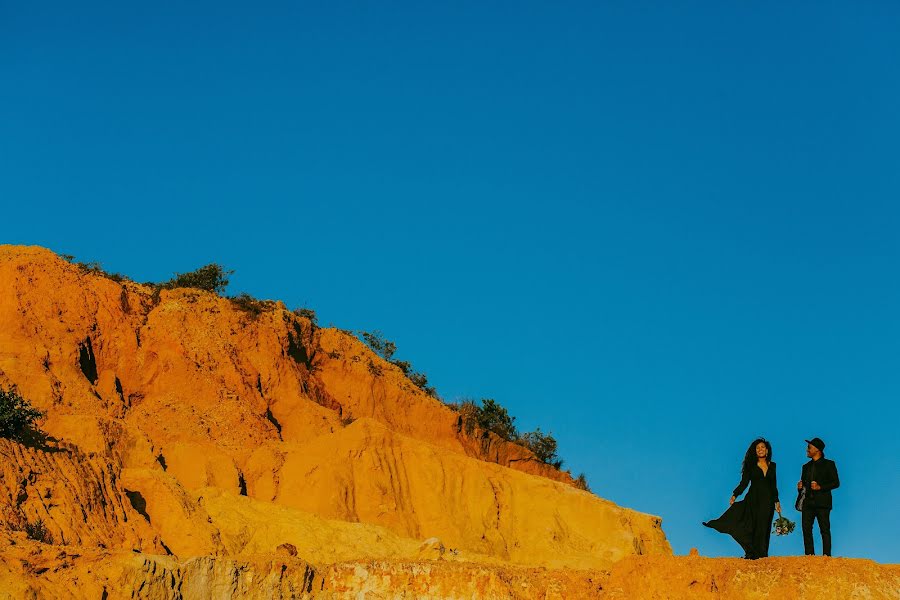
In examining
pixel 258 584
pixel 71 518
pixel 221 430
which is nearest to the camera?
pixel 258 584

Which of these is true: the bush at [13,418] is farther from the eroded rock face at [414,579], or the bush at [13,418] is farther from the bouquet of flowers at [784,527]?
the bouquet of flowers at [784,527]

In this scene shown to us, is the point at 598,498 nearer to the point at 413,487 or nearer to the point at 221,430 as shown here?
the point at 413,487

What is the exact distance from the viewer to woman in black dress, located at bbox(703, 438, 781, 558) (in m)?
23.3

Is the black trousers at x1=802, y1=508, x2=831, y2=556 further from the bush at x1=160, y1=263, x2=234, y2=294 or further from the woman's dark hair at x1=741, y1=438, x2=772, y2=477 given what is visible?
the bush at x1=160, y1=263, x2=234, y2=294

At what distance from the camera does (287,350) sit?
47.1 meters

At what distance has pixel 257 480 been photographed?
39188mm

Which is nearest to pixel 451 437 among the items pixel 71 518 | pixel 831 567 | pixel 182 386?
pixel 182 386

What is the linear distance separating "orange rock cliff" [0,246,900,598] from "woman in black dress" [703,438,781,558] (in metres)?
1.02

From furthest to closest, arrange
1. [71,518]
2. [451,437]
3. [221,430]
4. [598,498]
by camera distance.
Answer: [451,437] < [598,498] < [221,430] < [71,518]

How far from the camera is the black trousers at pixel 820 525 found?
74.9ft

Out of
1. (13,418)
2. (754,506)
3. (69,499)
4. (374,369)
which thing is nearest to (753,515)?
(754,506)

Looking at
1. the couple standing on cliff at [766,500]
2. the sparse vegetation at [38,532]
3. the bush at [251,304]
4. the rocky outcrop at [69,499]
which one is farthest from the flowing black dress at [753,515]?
the bush at [251,304]

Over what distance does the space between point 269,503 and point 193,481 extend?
2.25 m

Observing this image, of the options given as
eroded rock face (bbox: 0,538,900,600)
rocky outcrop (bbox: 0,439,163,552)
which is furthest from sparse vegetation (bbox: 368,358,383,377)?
eroded rock face (bbox: 0,538,900,600)
